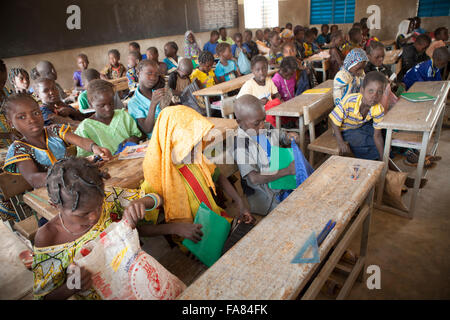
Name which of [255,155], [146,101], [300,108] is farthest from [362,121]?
[146,101]

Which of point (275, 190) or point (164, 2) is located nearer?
point (275, 190)

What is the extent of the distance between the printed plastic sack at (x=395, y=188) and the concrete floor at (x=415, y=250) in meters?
0.11

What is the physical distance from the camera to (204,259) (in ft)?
4.68

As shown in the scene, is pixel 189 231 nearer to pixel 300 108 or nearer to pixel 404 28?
pixel 300 108

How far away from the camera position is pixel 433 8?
8.39m

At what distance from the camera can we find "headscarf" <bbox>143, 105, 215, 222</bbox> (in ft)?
4.68

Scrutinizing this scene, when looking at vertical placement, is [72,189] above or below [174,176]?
above

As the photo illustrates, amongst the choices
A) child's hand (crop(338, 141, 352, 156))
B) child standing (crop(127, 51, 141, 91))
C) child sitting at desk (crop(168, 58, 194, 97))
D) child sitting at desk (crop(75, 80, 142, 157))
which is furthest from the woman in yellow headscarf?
child standing (crop(127, 51, 141, 91))

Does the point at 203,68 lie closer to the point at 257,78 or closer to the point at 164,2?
the point at 257,78

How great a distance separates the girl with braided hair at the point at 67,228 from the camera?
99cm

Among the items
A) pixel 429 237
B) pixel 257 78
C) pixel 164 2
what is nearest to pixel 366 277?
pixel 429 237

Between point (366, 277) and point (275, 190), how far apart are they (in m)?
0.81

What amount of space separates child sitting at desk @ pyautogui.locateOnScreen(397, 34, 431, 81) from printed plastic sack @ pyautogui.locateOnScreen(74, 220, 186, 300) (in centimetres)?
588

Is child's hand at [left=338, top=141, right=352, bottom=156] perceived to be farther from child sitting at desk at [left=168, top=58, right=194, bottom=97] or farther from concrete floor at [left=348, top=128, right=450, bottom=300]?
child sitting at desk at [left=168, top=58, right=194, bottom=97]
